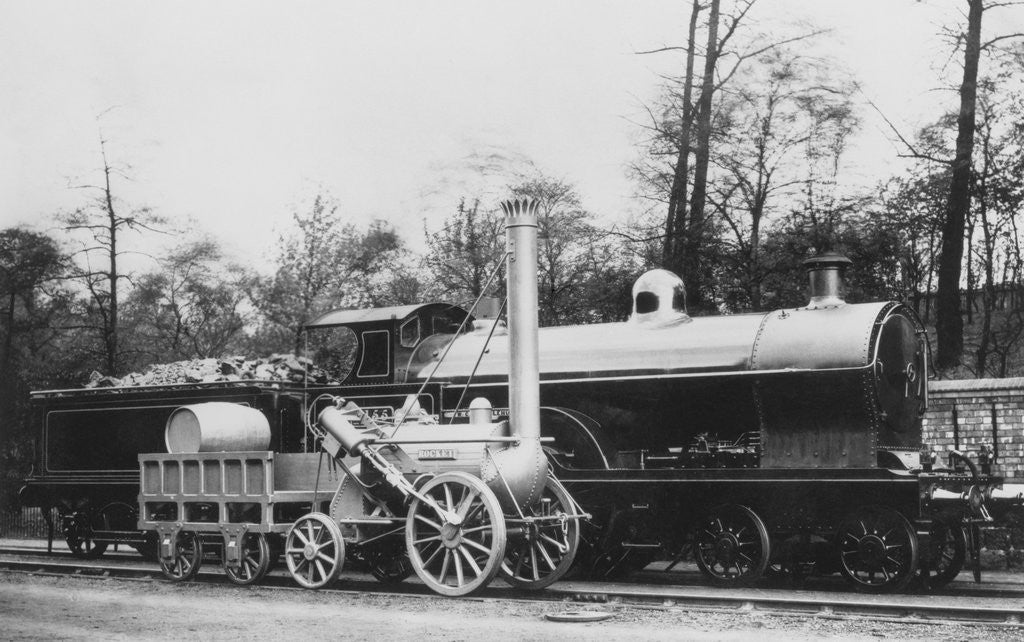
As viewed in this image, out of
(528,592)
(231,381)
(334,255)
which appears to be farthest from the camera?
(334,255)

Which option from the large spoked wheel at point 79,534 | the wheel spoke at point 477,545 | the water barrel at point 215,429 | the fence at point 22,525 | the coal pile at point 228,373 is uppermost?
the coal pile at point 228,373

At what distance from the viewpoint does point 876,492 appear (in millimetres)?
9695

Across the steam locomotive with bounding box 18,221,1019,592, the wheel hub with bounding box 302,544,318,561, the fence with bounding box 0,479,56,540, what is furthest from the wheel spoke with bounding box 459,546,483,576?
the fence with bounding box 0,479,56,540

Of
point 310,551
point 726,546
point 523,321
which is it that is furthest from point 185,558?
point 726,546

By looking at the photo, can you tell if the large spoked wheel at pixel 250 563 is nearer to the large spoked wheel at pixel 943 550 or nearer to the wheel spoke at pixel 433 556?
the wheel spoke at pixel 433 556

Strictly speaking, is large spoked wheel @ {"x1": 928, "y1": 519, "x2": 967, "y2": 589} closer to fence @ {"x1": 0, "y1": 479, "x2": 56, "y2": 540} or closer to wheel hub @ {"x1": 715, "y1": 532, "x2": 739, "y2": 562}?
wheel hub @ {"x1": 715, "y1": 532, "x2": 739, "y2": 562}

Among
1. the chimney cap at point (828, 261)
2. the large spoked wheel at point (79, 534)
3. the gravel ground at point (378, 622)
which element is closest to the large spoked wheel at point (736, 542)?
the gravel ground at point (378, 622)

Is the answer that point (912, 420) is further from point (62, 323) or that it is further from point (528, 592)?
point (62, 323)

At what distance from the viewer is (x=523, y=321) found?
933 centimetres

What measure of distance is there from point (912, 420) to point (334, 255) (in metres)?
15.2

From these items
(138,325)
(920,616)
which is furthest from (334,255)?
(920,616)

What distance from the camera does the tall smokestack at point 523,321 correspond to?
9.20 m

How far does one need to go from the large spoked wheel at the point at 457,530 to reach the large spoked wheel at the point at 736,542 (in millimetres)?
2334

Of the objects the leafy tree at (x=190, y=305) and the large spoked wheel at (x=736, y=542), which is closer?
the large spoked wheel at (x=736, y=542)
